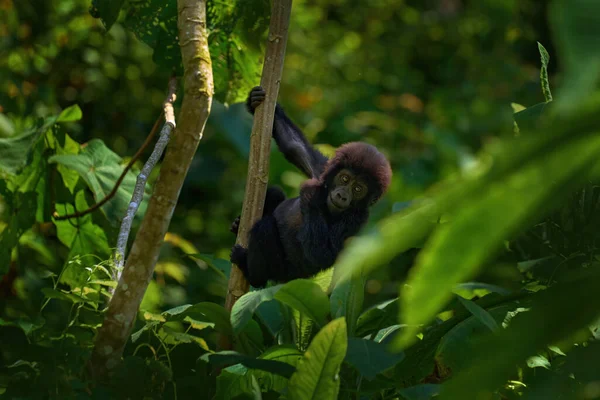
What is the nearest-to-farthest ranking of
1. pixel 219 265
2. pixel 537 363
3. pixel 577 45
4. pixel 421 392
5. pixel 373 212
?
1. pixel 577 45
2. pixel 421 392
3. pixel 537 363
4. pixel 219 265
5. pixel 373 212

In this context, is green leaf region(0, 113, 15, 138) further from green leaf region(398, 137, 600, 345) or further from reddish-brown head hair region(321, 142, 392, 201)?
green leaf region(398, 137, 600, 345)

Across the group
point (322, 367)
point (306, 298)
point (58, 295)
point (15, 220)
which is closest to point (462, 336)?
point (306, 298)

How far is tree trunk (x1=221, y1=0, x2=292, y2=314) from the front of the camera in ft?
7.68

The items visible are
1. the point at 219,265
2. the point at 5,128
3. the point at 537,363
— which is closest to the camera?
the point at 537,363

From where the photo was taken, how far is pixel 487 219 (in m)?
0.70

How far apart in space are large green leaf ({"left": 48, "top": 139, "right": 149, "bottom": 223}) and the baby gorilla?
573mm

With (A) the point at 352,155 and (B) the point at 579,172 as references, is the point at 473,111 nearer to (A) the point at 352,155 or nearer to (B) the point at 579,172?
(A) the point at 352,155

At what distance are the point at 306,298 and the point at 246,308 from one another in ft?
0.59

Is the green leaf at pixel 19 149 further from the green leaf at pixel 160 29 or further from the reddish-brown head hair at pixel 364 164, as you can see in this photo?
the reddish-brown head hair at pixel 364 164

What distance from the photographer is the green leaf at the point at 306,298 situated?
5.82ft

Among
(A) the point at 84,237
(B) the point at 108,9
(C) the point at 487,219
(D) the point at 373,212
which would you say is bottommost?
(D) the point at 373,212

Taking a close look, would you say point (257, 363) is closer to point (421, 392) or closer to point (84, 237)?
point (421, 392)

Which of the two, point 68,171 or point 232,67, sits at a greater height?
point 232,67

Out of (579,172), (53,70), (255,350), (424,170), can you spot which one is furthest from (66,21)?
(579,172)
